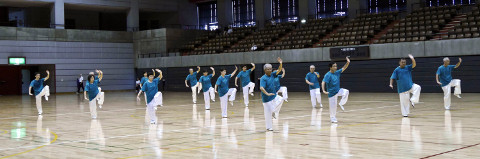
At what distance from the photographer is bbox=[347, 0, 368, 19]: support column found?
1700 inches

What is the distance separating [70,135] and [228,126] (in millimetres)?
4186

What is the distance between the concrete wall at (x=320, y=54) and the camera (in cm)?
3092

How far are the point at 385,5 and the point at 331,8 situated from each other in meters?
4.94

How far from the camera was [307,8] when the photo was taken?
46.2 m

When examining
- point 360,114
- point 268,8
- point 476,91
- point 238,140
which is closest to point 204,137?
point 238,140

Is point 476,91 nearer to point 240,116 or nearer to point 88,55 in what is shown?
point 240,116

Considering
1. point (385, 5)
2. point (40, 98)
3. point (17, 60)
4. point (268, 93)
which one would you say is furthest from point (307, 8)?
point (268, 93)

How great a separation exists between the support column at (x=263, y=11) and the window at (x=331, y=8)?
16.2 feet

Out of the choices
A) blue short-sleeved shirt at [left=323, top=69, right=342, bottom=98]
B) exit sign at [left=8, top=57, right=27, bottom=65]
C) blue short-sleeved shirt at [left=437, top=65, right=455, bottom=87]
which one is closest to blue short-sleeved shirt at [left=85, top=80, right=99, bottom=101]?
blue short-sleeved shirt at [left=323, top=69, right=342, bottom=98]

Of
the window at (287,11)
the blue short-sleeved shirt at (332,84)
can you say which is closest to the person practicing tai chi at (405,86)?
the blue short-sleeved shirt at (332,84)

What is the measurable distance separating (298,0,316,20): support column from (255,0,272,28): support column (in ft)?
13.3

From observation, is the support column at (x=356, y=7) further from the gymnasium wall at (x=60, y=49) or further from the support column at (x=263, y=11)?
the gymnasium wall at (x=60, y=49)

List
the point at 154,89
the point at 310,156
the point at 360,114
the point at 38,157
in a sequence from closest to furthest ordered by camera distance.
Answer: the point at 310,156
the point at 38,157
the point at 154,89
the point at 360,114

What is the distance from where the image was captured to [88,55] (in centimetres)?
4909
